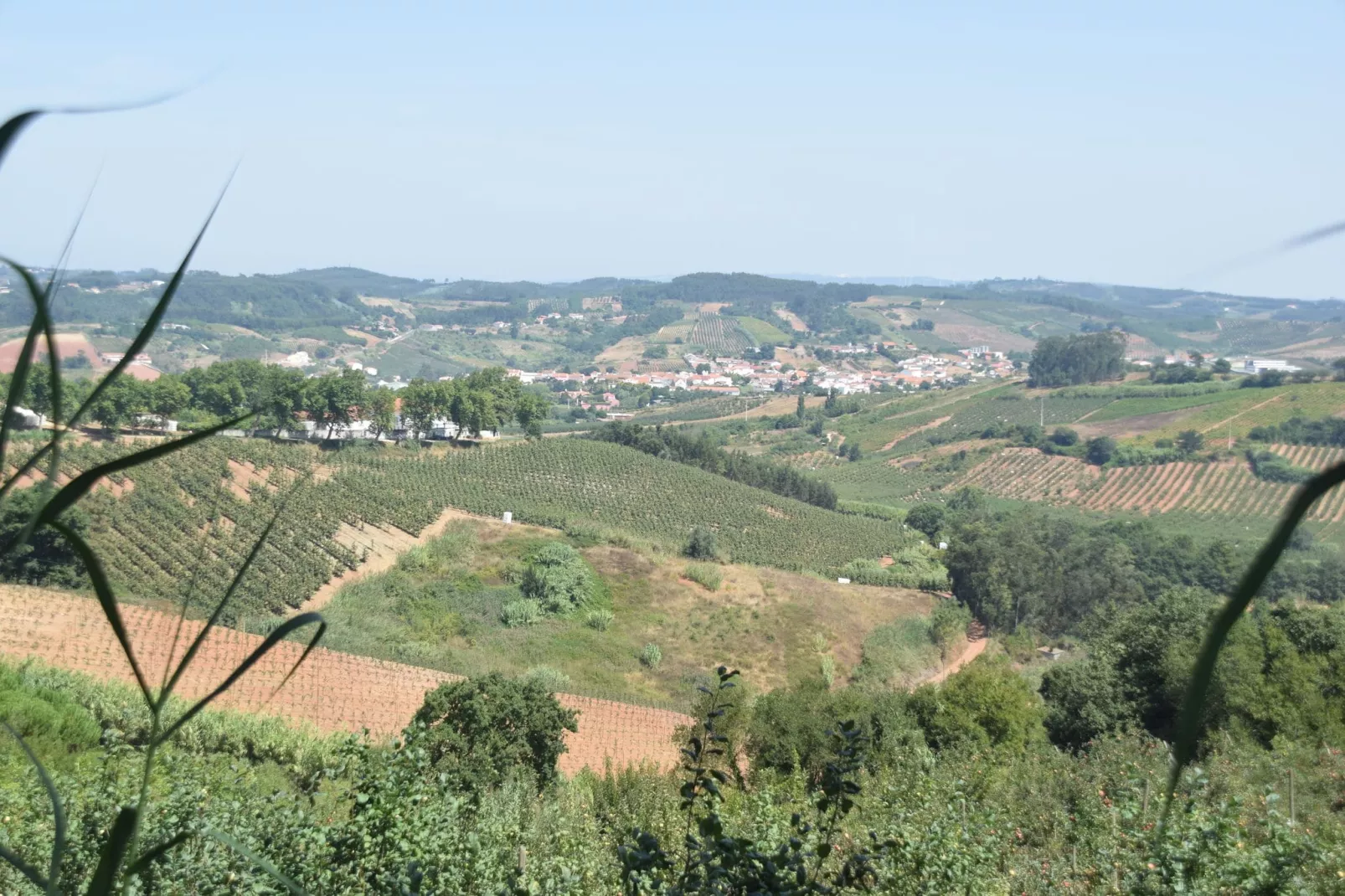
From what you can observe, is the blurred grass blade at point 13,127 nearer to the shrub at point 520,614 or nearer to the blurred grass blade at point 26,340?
the blurred grass blade at point 26,340

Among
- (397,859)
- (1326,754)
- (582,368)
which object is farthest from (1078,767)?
(582,368)

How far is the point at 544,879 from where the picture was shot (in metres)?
4.71

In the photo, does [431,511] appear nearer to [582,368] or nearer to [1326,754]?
[1326,754]

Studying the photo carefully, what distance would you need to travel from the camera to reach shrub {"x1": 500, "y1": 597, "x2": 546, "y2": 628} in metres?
25.8

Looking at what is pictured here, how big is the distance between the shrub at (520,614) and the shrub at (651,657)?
2.92 m

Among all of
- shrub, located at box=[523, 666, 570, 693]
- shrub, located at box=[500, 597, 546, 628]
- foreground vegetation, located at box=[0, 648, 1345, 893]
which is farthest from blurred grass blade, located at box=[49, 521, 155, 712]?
shrub, located at box=[500, 597, 546, 628]

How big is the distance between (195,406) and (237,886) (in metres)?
39.0

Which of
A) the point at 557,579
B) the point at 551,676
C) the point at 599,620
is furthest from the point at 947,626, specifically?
the point at 551,676

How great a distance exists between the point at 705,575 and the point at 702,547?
341 centimetres

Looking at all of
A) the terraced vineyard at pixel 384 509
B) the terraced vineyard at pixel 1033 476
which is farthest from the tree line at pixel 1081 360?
the terraced vineyard at pixel 384 509

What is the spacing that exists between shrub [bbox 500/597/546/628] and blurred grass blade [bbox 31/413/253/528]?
25.4 metres

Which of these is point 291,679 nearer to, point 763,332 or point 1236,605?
point 1236,605

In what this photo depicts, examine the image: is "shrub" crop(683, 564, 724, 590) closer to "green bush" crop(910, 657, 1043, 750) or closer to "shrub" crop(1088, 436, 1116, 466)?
"green bush" crop(910, 657, 1043, 750)

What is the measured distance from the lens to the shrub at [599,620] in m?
26.2
